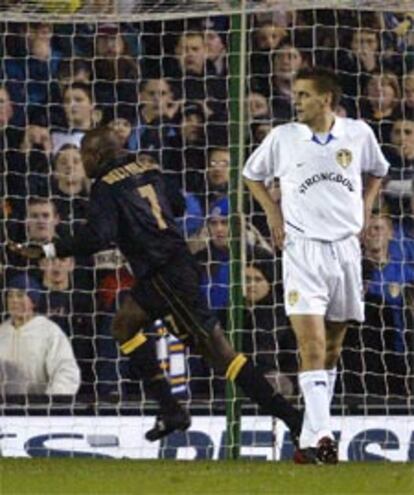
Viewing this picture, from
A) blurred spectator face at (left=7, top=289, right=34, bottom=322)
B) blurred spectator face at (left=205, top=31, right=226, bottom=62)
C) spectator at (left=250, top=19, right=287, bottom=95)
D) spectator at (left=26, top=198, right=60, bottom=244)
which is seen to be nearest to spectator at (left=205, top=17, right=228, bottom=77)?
blurred spectator face at (left=205, top=31, right=226, bottom=62)

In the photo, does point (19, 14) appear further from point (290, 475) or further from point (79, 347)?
point (290, 475)

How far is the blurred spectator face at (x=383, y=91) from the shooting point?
467 inches

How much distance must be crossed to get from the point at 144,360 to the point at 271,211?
1.51 m

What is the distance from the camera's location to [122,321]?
11.2 metres

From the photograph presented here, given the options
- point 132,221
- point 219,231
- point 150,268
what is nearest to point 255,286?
point 219,231

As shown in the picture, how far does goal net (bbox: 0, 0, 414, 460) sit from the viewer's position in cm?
1127

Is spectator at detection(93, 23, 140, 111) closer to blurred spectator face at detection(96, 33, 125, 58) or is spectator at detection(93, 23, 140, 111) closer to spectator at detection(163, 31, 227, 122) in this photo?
blurred spectator face at detection(96, 33, 125, 58)

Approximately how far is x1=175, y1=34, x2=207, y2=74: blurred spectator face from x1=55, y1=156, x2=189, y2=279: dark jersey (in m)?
1.15

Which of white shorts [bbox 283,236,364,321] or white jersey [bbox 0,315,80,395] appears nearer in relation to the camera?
white shorts [bbox 283,236,364,321]

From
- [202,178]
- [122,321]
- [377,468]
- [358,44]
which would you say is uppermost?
[358,44]

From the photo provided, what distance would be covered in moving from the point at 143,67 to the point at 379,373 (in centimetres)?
233

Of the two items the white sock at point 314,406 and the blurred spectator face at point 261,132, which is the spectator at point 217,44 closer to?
the blurred spectator face at point 261,132

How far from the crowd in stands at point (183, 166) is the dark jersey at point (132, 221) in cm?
56

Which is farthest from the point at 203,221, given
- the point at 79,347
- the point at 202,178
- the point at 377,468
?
the point at 377,468
